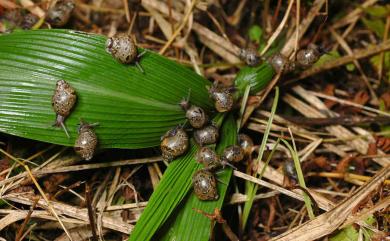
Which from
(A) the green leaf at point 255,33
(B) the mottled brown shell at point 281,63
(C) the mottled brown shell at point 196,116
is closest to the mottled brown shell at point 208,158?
(C) the mottled brown shell at point 196,116

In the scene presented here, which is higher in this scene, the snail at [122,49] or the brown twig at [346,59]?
the brown twig at [346,59]

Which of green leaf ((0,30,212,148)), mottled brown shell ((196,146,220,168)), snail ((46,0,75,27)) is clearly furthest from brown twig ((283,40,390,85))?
snail ((46,0,75,27))

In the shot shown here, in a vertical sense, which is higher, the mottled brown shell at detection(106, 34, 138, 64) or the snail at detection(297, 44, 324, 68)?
the snail at detection(297, 44, 324, 68)

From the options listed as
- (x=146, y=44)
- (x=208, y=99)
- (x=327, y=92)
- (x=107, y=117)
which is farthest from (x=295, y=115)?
(x=107, y=117)

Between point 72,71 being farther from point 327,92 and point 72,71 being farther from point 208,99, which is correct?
point 327,92

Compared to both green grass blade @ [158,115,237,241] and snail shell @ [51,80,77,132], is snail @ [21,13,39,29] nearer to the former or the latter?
snail shell @ [51,80,77,132]

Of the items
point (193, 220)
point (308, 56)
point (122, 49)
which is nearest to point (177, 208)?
point (193, 220)

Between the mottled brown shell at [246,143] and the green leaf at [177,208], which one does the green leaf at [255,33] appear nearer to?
the mottled brown shell at [246,143]
